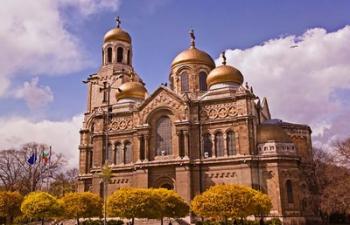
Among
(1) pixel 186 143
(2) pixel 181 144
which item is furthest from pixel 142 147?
(1) pixel 186 143

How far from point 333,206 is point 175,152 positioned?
18.3m

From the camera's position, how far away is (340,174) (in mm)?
35094

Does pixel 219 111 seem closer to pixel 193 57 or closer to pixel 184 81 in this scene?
pixel 184 81

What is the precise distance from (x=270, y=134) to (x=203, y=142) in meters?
7.63

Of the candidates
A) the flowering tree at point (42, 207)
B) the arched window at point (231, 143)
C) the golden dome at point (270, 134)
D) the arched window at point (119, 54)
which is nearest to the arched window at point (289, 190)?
the golden dome at point (270, 134)

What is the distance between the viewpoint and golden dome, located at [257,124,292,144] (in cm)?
4359

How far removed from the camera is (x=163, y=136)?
4809cm

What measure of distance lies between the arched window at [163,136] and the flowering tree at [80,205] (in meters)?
9.89

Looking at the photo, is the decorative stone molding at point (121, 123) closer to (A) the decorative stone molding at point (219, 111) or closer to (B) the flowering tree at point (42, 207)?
(A) the decorative stone molding at point (219, 111)

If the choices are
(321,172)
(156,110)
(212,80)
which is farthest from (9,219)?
(321,172)

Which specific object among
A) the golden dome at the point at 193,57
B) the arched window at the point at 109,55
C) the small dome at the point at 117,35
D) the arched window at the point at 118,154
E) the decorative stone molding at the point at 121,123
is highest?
the small dome at the point at 117,35

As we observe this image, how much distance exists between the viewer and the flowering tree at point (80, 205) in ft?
135

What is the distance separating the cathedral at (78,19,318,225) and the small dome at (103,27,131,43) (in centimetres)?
1116

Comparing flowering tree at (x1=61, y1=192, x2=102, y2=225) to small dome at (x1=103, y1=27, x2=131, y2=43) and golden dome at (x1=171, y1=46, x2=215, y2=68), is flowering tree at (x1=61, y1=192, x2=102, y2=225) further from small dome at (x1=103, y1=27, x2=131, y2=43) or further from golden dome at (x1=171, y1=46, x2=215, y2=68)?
small dome at (x1=103, y1=27, x2=131, y2=43)
